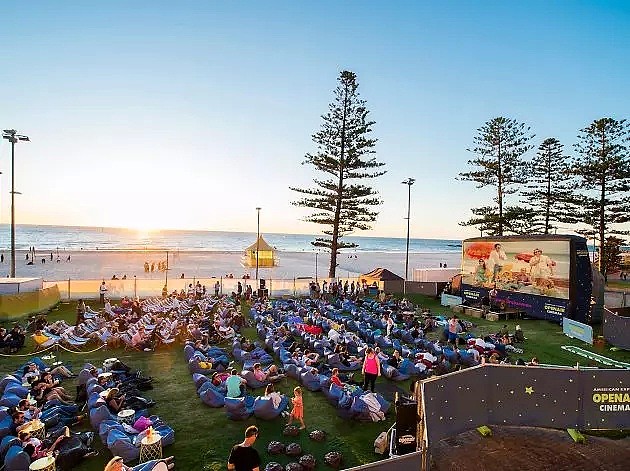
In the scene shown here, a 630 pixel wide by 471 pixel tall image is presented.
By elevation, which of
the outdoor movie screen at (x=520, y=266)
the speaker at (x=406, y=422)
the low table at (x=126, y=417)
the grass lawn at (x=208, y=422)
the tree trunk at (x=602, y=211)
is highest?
the tree trunk at (x=602, y=211)

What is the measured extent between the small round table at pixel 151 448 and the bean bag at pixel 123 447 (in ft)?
0.64

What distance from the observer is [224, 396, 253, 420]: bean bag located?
9961 millimetres

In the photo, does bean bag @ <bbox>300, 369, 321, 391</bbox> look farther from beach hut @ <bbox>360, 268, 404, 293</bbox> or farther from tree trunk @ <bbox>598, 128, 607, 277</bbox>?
tree trunk @ <bbox>598, 128, 607, 277</bbox>

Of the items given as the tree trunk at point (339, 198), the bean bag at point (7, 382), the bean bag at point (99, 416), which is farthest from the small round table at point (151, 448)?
the tree trunk at point (339, 198)

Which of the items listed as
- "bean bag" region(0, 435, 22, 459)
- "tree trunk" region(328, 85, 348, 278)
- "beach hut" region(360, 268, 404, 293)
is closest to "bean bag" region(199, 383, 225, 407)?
"bean bag" region(0, 435, 22, 459)

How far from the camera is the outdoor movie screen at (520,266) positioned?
2255cm

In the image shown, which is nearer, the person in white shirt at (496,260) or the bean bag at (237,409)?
the bean bag at (237,409)

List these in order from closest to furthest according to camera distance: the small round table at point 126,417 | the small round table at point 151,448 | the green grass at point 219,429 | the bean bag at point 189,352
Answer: the small round table at point 151,448
the green grass at point 219,429
the small round table at point 126,417
the bean bag at point 189,352

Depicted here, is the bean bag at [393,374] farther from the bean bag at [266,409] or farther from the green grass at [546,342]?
the green grass at [546,342]

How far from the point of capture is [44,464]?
6.87 meters

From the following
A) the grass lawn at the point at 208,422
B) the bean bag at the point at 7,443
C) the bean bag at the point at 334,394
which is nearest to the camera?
the bean bag at the point at 7,443

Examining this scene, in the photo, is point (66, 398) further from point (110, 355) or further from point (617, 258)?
point (617, 258)

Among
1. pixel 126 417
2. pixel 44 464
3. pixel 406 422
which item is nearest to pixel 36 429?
pixel 44 464

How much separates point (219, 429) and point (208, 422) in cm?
47
